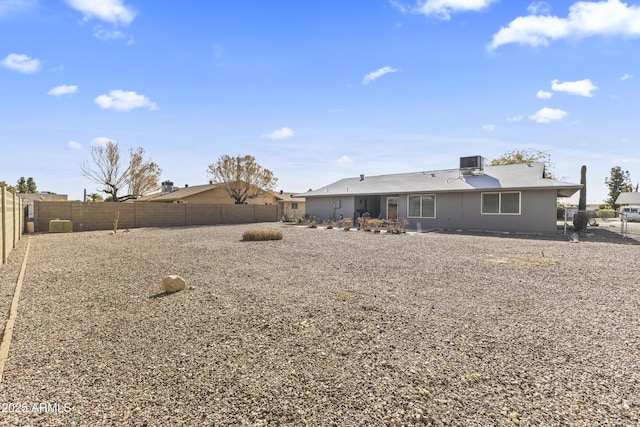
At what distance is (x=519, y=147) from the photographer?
3772 centimetres

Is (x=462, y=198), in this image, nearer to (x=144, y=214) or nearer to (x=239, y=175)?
(x=144, y=214)

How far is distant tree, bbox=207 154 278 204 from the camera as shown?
31969mm

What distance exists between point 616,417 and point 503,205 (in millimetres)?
15771

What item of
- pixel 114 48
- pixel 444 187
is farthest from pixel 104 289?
pixel 444 187

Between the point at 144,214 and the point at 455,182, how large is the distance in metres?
19.1

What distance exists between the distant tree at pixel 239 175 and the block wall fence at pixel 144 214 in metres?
5.42

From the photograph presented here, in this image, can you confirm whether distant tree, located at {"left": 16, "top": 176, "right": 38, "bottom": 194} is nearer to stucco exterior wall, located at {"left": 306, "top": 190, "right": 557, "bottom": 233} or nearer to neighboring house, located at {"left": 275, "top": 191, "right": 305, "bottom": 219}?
neighboring house, located at {"left": 275, "top": 191, "right": 305, "bottom": 219}

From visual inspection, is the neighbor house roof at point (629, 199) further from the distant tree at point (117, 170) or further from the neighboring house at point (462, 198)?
the distant tree at point (117, 170)

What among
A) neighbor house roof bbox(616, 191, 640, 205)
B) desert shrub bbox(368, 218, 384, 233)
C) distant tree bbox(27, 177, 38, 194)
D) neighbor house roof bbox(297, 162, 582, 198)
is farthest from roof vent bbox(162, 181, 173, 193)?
neighbor house roof bbox(616, 191, 640, 205)

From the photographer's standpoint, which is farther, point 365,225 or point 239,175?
point 239,175

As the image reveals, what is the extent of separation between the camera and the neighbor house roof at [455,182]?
50.6 feet

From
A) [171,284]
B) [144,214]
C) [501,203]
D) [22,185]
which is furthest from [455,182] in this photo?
[22,185]

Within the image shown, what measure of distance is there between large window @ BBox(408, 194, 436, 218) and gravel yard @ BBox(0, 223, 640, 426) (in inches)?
478

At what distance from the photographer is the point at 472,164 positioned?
1903 cm
